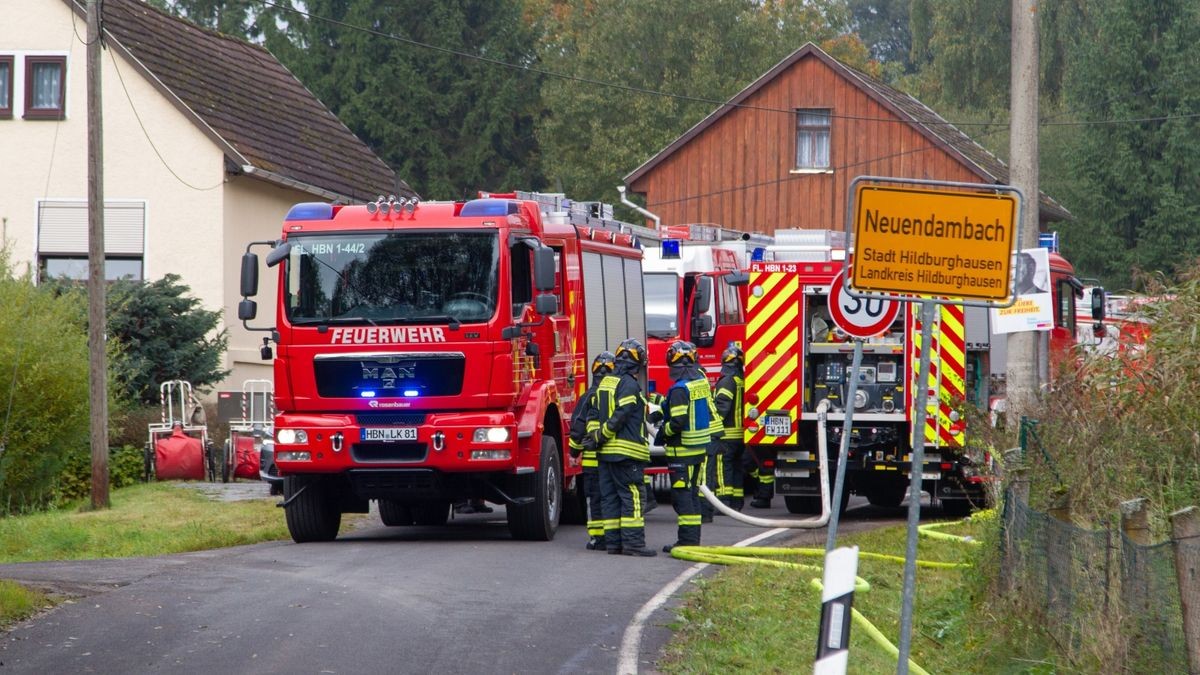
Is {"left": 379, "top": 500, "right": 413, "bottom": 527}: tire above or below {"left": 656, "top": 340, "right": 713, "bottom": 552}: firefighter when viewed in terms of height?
below

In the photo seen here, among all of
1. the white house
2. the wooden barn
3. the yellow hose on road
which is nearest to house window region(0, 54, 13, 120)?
the white house

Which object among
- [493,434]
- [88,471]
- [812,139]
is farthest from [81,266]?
[812,139]

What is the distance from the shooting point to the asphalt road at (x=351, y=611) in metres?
9.00

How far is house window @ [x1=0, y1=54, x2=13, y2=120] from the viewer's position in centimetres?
2736

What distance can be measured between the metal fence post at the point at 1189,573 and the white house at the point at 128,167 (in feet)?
69.5

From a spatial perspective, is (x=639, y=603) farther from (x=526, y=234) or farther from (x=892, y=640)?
(x=526, y=234)

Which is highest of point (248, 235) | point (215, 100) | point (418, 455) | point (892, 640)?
point (215, 100)

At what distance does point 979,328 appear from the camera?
1823 centimetres

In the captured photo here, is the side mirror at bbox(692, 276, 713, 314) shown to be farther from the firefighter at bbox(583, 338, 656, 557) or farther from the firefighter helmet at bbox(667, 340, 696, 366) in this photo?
the firefighter at bbox(583, 338, 656, 557)

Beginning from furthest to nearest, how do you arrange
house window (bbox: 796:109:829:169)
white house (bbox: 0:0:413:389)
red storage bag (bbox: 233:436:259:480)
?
house window (bbox: 796:109:829:169), white house (bbox: 0:0:413:389), red storage bag (bbox: 233:436:259:480)

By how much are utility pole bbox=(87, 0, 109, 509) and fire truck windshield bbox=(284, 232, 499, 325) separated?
5.33m

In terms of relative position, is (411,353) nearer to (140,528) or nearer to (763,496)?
(140,528)

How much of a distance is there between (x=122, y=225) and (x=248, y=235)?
1.99 m

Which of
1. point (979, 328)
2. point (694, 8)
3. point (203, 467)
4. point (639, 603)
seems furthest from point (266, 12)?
point (639, 603)
